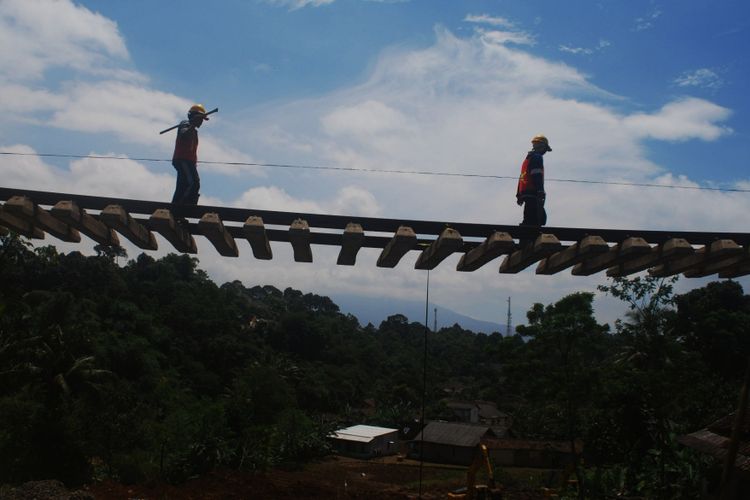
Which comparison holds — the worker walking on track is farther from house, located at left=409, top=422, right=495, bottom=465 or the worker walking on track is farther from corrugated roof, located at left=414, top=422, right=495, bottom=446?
corrugated roof, located at left=414, top=422, right=495, bottom=446

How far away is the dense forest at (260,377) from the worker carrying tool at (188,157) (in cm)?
1520

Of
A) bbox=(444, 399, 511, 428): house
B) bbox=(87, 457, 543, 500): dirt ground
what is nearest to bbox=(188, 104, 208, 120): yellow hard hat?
bbox=(87, 457, 543, 500): dirt ground

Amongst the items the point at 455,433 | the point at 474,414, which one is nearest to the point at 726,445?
the point at 455,433

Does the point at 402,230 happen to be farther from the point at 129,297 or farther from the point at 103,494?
the point at 129,297

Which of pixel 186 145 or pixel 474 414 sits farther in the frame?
pixel 474 414

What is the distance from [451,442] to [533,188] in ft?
153

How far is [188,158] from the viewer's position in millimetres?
7250

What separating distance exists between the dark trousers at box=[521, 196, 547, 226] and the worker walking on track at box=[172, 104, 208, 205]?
3769 millimetres

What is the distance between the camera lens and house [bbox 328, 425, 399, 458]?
5072cm

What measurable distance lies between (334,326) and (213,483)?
190 ft

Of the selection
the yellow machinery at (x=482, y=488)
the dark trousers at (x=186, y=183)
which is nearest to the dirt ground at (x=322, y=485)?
the yellow machinery at (x=482, y=488)

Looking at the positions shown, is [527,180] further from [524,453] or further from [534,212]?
[524,453]

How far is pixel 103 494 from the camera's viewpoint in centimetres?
2217

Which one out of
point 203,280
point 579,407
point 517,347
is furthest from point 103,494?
point 203,280
